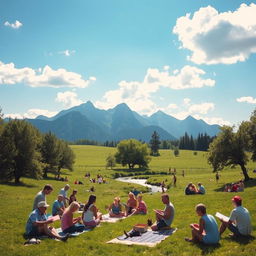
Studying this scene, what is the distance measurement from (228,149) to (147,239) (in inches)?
1329

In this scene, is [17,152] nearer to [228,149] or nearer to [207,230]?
[228,149]

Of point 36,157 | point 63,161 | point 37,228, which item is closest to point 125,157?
point 63,161

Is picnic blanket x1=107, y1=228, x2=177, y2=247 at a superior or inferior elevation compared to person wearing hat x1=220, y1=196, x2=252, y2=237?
inferior

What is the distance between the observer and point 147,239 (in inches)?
500

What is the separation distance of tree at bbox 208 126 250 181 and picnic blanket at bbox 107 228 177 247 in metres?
32.0

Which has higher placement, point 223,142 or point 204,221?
point 223,142

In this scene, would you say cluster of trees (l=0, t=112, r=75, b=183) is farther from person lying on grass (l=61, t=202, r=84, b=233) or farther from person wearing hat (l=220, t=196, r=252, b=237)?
person wearing hat (l=220, t=196, r=252, b=237)

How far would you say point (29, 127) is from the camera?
4875cm

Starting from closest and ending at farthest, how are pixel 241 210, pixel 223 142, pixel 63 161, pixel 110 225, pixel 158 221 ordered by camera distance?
pixel 241 210
pixel 158 221
pixel 110 225
pixel 223 142
pixel 63 161

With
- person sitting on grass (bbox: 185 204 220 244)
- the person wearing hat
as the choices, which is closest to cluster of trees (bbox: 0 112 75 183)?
person sitting on grass (bbox: 185 204 220 244)

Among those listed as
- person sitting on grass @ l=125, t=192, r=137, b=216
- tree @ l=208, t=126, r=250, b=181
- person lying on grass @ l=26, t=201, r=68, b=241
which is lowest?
person sitting on grass @ l=125, t=192, r=137, b=216

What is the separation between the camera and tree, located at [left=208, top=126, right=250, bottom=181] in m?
43.0

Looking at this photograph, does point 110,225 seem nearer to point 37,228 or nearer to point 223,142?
point 37,228

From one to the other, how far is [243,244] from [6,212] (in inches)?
644
